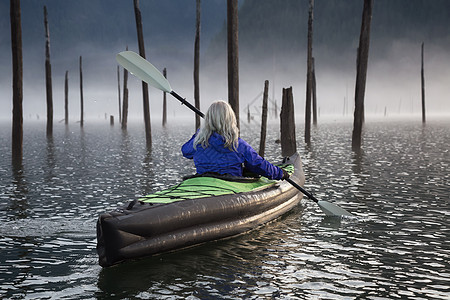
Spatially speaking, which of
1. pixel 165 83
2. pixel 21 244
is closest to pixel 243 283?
pixel 21 244

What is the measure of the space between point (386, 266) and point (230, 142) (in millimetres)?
2585

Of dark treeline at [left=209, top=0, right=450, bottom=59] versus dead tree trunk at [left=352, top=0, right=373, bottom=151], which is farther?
dark treeline at [left=209, top=0, right=450, bottom=59]

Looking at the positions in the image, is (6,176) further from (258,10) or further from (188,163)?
(258,10)

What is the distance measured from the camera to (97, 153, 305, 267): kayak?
17.0ft

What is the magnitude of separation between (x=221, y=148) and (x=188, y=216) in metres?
1.41

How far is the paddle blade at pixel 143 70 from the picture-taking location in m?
8.68

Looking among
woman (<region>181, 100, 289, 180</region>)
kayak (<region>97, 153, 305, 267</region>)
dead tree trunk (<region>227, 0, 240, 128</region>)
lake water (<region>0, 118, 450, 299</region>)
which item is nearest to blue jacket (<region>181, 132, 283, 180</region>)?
woman (<region>181, 100, 289, 180</region>)

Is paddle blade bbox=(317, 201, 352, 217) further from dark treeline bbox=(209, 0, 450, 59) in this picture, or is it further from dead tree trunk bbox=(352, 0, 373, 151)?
dark treeline bbox=(209, 0, 450, 59)

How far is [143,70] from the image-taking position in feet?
28.7

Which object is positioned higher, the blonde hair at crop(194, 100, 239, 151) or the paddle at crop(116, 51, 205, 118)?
the paddle at crop(116, 51, 205, 118)

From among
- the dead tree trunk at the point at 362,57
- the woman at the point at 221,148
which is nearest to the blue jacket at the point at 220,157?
the woman at the point at 221,148

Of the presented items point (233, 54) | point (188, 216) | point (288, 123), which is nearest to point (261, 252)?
point (188, 216)

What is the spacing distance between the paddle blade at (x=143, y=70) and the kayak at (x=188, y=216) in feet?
8.17

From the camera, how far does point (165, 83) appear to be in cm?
880
